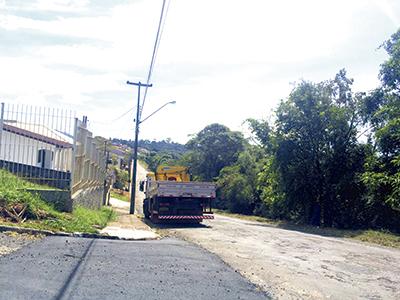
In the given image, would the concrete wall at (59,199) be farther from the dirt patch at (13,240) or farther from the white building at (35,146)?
the dirt patch at (13,240)

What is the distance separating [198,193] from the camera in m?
23.5

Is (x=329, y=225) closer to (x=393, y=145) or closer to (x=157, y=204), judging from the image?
(x=393, y=145)

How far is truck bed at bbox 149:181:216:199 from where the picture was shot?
2322 cm

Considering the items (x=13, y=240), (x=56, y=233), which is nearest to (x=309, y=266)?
(x=56, y=233)

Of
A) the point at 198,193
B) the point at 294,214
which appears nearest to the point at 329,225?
the point at 294,214

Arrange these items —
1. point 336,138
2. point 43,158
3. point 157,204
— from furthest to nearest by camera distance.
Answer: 1. point 336,138
2. point 157,204
3. point 43,158

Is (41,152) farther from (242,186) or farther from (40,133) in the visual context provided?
(242,186)

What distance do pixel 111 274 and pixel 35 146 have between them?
1078cm

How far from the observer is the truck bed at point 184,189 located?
2322 centimetres

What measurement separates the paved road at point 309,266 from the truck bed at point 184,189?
5.35m

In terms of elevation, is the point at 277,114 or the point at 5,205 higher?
the point at 277,114

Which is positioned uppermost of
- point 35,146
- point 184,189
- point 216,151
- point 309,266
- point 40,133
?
point 216,151

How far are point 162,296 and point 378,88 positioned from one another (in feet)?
81.5

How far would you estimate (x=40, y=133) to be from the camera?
18.5 metres
